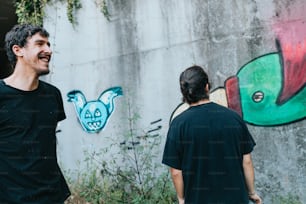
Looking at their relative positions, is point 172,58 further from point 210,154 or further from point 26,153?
point 26,153

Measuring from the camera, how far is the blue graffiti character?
5.84 m

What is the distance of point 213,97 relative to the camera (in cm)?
488

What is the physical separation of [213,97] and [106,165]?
191cm

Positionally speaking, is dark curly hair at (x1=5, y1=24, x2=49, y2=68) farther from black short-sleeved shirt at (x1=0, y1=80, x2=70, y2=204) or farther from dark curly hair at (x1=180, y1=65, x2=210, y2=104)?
dark curly hair at (x1=180, y1=65, x2=210, y2=104)

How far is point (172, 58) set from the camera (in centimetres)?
527

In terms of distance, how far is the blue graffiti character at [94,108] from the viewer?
5.84 meters

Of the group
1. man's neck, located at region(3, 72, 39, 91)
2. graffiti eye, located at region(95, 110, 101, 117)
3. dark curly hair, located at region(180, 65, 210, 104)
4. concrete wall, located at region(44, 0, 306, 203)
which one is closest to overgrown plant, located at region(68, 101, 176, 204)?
concrete wall, located at region(44, 0, 306, 203)

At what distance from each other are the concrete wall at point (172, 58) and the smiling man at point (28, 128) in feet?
9.23

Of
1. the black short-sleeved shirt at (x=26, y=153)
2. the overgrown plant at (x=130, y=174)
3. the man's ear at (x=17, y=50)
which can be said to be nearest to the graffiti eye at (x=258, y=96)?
the overgrown plant at (x=130, y=174)

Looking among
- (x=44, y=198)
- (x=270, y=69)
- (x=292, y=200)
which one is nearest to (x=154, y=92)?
(x=270, y=69)

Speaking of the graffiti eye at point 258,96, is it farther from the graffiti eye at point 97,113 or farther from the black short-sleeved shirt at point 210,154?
the graffiti eye at point 97,113

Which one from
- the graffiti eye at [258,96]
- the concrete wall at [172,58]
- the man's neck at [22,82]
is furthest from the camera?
the graffiti eye at [258,96]

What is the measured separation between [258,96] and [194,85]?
2.25 m

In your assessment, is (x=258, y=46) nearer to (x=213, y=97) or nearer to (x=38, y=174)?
(x=213, y=97)
